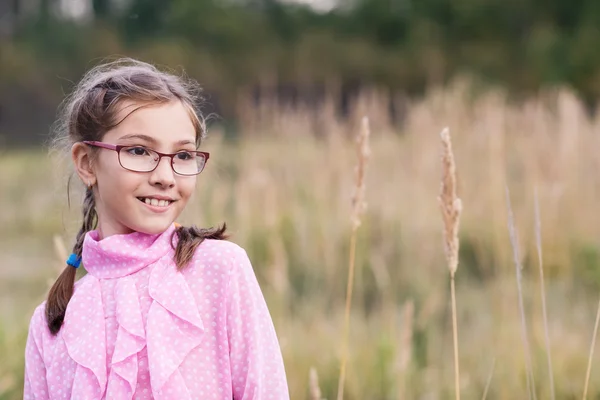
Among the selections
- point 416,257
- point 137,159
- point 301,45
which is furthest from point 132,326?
point 301,45

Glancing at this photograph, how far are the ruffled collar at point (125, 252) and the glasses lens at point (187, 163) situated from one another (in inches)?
4.4

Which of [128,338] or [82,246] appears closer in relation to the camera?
[128,338]

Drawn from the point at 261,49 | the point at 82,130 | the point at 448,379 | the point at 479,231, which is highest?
the point at 261,49

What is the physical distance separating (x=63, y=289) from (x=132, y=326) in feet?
0.71

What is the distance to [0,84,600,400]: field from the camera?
10.2 ft

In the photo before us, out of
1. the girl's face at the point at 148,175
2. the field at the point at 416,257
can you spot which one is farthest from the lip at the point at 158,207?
the field at the point at 416,257

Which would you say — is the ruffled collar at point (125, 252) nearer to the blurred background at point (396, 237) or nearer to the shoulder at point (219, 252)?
the shoulder at point (219, 252)

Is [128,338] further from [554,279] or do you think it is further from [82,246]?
[554,279]

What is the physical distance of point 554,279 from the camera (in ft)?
15.1

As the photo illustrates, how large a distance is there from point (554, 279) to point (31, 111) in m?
12.1

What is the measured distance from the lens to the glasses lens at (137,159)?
139 centimetres

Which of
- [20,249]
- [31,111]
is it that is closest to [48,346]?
[20,249]

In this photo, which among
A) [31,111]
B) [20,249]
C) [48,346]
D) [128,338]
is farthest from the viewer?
[31,111]

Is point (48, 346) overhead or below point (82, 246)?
below
